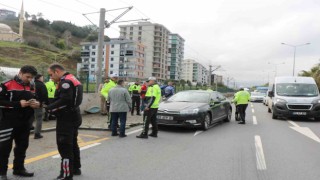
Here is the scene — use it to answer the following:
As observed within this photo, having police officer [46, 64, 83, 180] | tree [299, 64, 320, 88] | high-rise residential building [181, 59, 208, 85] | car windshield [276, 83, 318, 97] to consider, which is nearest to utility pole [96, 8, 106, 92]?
car windshield [276, 83, 318, 97]

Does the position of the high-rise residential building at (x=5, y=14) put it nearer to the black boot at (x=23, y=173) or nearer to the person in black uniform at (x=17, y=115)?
the person in black uniform at (x=17, y=115)

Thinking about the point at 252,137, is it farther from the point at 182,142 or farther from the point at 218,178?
the point at 218,178

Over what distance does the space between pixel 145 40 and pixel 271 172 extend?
115461mm

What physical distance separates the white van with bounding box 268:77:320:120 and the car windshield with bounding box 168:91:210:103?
518cm

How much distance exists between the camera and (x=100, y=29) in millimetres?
17703

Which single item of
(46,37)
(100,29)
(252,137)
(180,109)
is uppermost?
(46,37)

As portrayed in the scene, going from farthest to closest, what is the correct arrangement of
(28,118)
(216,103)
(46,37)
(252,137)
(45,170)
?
(46,37)
(216,103)
(252,137)
(45,170)
(28,118)

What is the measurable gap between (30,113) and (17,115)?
9.3 inches

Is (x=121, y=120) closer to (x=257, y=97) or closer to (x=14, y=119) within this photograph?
(x=14, y=119)

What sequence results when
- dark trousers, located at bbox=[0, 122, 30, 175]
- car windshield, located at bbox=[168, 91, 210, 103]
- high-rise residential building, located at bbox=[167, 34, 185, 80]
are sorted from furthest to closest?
high-rise residential building, located at bbox=[167, 34, 185, 80] < car windshield, located at bbox=[168, 91, 210, 103] < dark trousers, located at bbox=[0, 122, 30, 175]

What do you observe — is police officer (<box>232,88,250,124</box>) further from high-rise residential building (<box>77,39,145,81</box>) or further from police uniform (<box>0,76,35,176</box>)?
high-rise residential building (<box>77,39,145,81</box>)

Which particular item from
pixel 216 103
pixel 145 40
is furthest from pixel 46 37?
pixel 216 103

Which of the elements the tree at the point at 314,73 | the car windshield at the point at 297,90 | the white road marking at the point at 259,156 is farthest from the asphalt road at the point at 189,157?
the tree at the point at 314,73

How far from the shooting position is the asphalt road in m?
5.61
